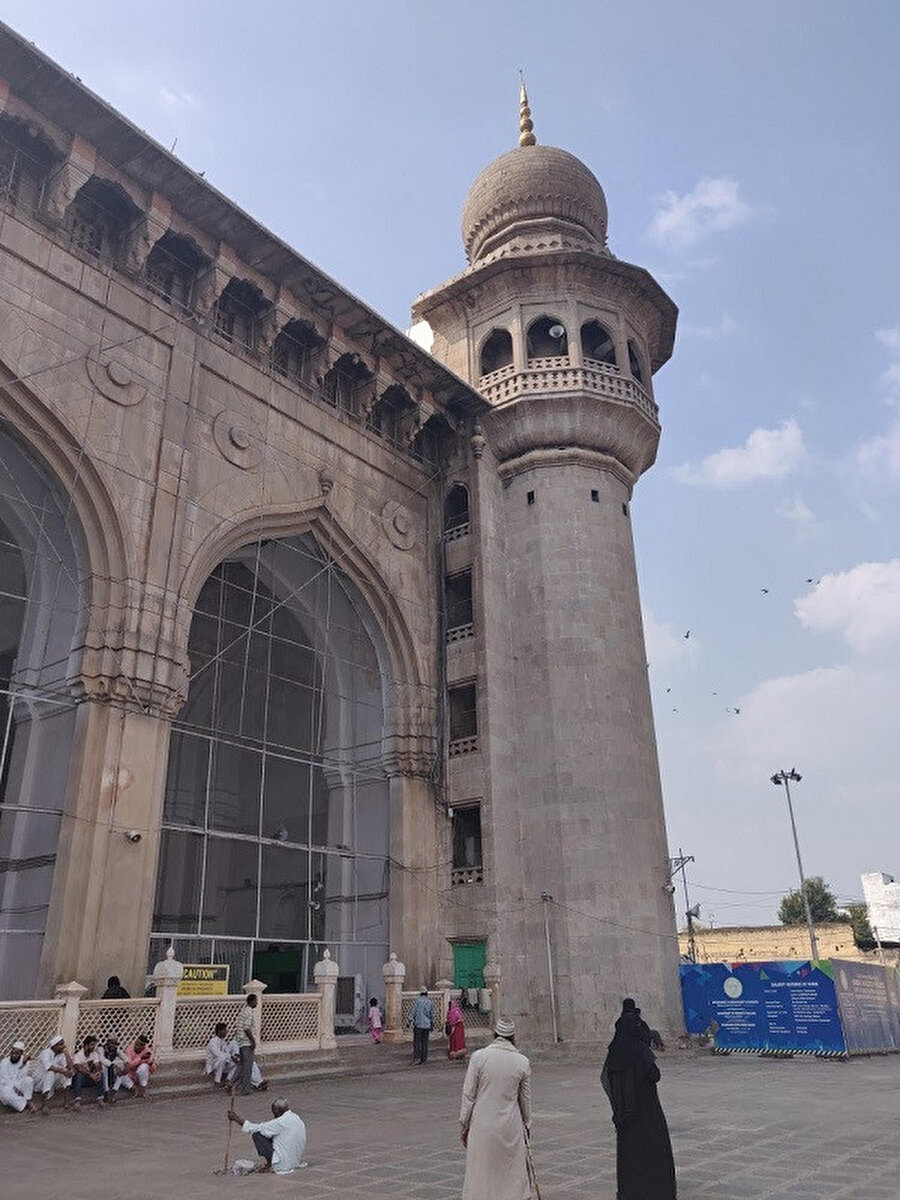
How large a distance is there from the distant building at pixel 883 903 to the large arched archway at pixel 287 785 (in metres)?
43.4

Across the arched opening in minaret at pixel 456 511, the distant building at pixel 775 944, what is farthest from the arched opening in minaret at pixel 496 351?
the distant building at pixel 775 944

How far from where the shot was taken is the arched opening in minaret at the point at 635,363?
947 inches

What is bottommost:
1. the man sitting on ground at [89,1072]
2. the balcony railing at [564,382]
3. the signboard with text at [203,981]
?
the man sitting on ground at [89,1072]

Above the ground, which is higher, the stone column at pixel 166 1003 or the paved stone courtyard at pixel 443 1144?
the stone column at pixel 166 1003

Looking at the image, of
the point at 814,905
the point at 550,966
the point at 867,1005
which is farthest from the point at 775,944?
the point at 550,966

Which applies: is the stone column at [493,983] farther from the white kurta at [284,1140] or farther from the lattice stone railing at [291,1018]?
the white kurta at [284,1140]

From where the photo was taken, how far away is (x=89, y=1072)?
10742 mm

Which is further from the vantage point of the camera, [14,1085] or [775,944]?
[775,944]

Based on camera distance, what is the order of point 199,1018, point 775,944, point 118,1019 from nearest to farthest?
point 118,1019, point 199,1018, point 775,944

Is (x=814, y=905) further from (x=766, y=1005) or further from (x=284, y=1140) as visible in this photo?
(x=284, y=1140)

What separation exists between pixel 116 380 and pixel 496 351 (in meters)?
11.4

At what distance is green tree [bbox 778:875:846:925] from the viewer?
167 feet

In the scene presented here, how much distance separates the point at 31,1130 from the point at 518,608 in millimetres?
14252

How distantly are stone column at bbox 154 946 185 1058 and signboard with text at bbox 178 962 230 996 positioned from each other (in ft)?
4.44
